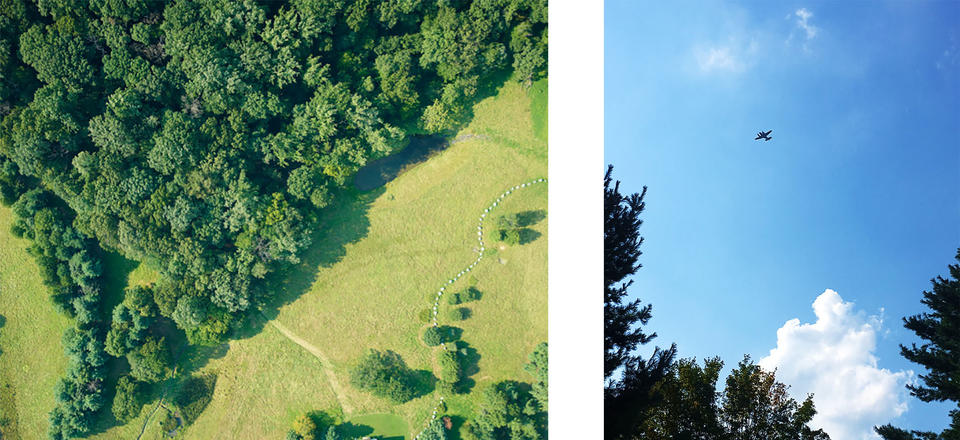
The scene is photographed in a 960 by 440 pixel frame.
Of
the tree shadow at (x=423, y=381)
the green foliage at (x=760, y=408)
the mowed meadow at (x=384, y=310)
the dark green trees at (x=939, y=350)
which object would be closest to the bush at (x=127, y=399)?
the mowed meadow at (x=384, y=310)

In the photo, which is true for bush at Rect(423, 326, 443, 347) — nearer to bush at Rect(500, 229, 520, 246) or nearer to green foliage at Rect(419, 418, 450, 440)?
green foliage at Rect(419, 418, 450, 440)

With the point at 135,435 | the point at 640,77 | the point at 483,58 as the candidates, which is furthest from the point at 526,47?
the point at 135,435

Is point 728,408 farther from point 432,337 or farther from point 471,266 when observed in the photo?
point 432,337

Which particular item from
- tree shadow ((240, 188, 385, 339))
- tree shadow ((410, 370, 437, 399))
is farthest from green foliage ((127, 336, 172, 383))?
tree shadow ((410, 370, 437, 399))

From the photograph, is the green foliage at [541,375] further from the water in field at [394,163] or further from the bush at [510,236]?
the water in field at [394,163]

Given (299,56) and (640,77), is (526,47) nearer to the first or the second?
(640,77)

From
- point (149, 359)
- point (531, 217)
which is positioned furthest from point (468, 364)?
point (149, 359)
